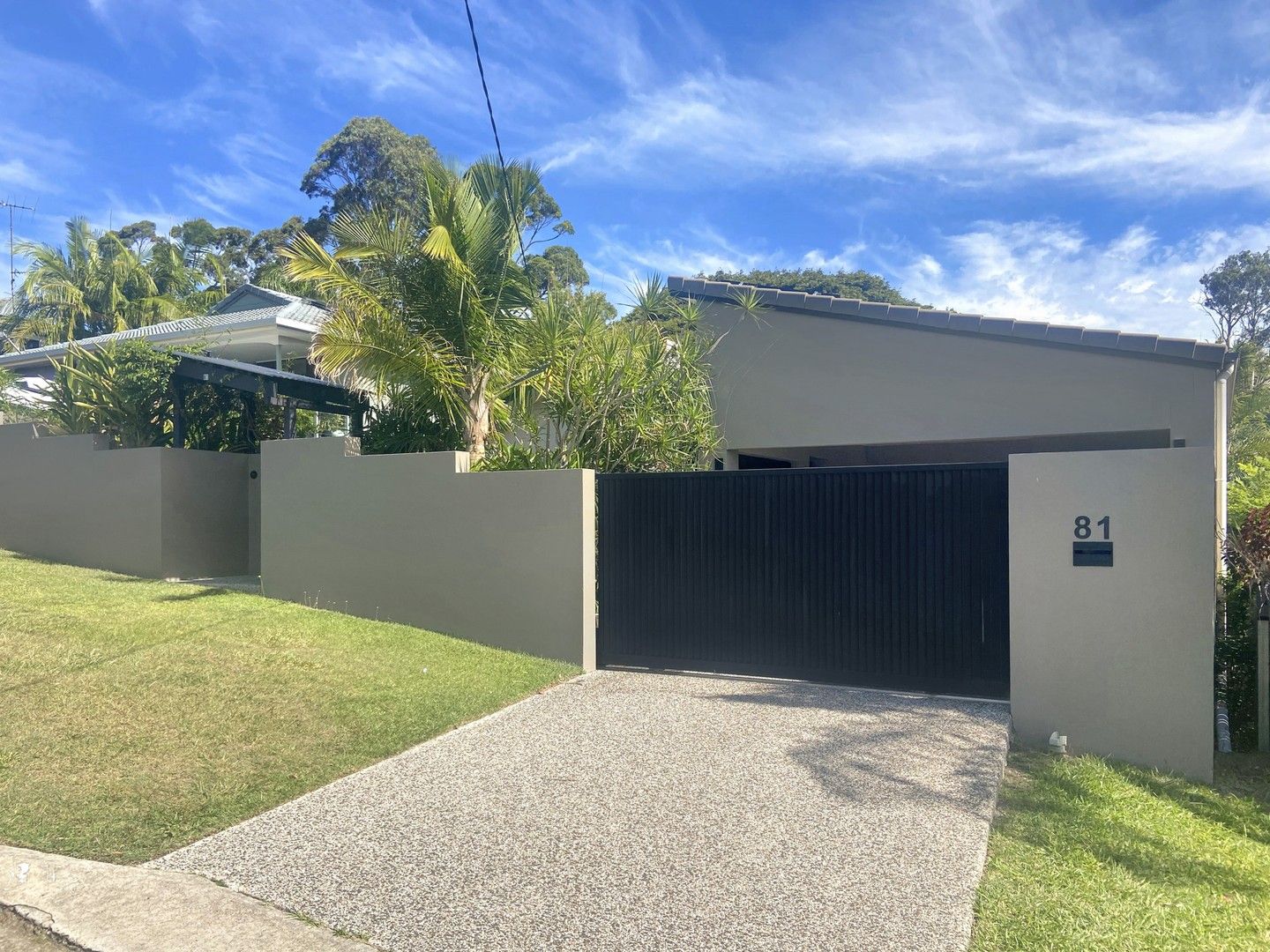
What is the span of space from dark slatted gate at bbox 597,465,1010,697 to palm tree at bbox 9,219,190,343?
21.5 meters

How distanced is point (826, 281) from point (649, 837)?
34.3 meters

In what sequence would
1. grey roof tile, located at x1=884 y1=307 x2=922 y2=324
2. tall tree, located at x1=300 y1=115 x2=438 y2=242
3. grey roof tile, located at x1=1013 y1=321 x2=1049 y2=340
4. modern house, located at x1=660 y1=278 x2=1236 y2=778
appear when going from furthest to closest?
1. tall tree, located at x1=300 y1=115 x2=438 y2=242
2. grey roof tile, located at x1=884 y1=307 x2=922 y2=324
3. grey roof tile, located at x1=1013 y1=321 x2=1049 y2=340
4. modern house, located at x1=660 y1=278 x2=1236 y2=778

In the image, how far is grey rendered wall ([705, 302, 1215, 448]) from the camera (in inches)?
361

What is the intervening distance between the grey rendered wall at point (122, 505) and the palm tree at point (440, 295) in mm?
4052

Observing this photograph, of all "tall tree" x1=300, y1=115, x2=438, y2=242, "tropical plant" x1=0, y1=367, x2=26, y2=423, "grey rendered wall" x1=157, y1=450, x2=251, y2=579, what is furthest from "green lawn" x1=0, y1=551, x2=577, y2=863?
"tall tree" x1=300, y1=115, x2=438, y2=242

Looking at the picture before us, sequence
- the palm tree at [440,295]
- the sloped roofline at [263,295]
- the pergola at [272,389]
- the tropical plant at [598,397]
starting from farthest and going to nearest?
the sloped roofline at [263,295] < the pergola at [272,389] < the tropical plant at [598,397] < the palm tree at [440,295]

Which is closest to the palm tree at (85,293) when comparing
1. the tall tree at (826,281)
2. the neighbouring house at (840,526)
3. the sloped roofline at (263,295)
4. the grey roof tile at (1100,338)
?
the sloped roofline at (263,295)

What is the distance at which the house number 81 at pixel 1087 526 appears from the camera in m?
6.29

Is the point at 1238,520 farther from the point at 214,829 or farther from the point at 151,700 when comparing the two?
the point at 151,700

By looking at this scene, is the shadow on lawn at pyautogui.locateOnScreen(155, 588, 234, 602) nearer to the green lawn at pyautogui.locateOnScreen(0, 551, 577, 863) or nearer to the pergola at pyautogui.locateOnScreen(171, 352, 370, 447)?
the green lawn at pyautogui.locateOnScreen(0, 551, 577, 863)

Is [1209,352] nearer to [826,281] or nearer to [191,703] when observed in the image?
[191,703]

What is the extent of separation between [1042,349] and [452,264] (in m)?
6.30

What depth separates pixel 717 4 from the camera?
394 inches

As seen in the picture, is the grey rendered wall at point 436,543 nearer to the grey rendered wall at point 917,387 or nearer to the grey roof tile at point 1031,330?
the grey rendered wall at point 917,387
